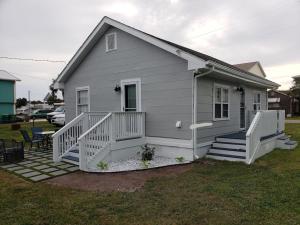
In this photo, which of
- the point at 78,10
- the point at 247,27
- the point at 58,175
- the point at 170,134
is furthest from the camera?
the point at 247,27

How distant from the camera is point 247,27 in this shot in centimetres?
1292

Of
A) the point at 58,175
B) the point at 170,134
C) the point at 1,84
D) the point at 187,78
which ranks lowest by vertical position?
the point at 58,175

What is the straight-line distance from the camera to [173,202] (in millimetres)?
4203

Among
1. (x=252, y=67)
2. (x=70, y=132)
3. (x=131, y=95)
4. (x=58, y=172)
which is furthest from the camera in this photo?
(x=252, y=67)

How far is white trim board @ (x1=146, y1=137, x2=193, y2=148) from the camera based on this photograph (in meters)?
7.34

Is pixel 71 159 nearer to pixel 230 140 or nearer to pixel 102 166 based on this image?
pixel 102 166

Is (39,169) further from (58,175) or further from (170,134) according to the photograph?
(170,134)

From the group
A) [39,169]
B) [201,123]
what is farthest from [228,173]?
[39,169]

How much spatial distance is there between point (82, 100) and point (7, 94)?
21.8 m

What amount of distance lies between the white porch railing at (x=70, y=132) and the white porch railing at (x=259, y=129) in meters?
4.58

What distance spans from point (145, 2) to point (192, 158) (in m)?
7.15

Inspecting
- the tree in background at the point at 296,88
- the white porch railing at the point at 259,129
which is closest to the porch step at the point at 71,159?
the white porch railing at the point at 259,129

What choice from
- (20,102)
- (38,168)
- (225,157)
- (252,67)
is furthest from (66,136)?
(20,102)

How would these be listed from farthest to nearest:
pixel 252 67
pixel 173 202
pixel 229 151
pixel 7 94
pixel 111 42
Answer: pixel 252 67 → pixel 7 94 → pixel 111 42 → pixel 229 151 → pixel 173 202
